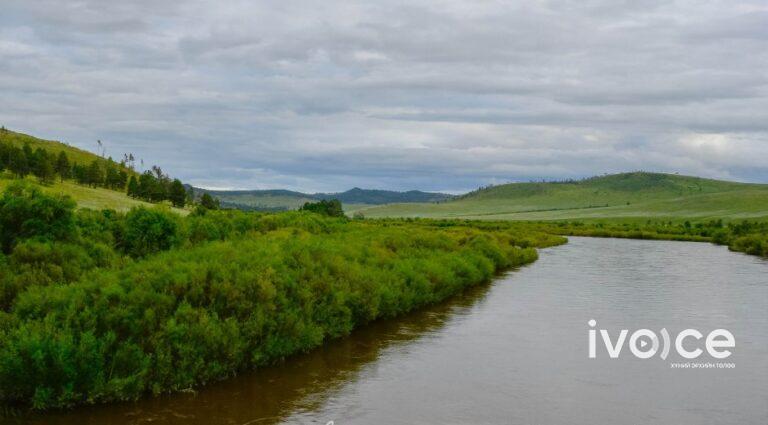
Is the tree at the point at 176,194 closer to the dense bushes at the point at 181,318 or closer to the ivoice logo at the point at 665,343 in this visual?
the dense bushes at the point at 181,318

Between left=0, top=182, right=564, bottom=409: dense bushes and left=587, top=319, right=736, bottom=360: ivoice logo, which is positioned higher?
left=0, top=182, right=564, bottom=409: dense bushes

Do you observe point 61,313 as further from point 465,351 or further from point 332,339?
point 465,351

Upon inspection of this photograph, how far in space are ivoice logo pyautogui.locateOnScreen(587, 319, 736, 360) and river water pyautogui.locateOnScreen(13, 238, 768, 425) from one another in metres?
0.25

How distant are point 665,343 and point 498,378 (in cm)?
748

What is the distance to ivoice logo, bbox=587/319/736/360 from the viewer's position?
67.9 feet

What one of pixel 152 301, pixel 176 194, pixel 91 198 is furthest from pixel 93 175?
pixel 152 301

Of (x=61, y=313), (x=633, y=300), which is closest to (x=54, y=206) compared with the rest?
(x=61, y=313)

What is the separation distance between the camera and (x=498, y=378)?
17.7 metres

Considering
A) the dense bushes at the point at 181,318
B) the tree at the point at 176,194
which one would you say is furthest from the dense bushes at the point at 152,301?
the tree at the point at 176,194

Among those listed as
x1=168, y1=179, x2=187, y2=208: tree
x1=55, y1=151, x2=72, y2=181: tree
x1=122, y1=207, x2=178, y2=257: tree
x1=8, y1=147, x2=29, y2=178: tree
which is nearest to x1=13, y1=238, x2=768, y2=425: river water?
x1=122, y1=207, x2=178, y2=257: tree

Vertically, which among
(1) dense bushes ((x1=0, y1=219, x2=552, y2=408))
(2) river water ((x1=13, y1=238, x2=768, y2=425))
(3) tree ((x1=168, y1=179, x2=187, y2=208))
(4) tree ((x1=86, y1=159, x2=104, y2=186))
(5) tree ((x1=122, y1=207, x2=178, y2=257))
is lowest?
(2) river water ((x1=13, y1=238, x2=768, y2=425))

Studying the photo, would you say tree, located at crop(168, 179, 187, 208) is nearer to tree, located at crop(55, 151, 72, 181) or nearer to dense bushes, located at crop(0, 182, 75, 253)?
tree, located at crop(55, 151, 72, 181)

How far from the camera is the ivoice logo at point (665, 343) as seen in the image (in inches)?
814

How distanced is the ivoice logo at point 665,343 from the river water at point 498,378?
254mm
